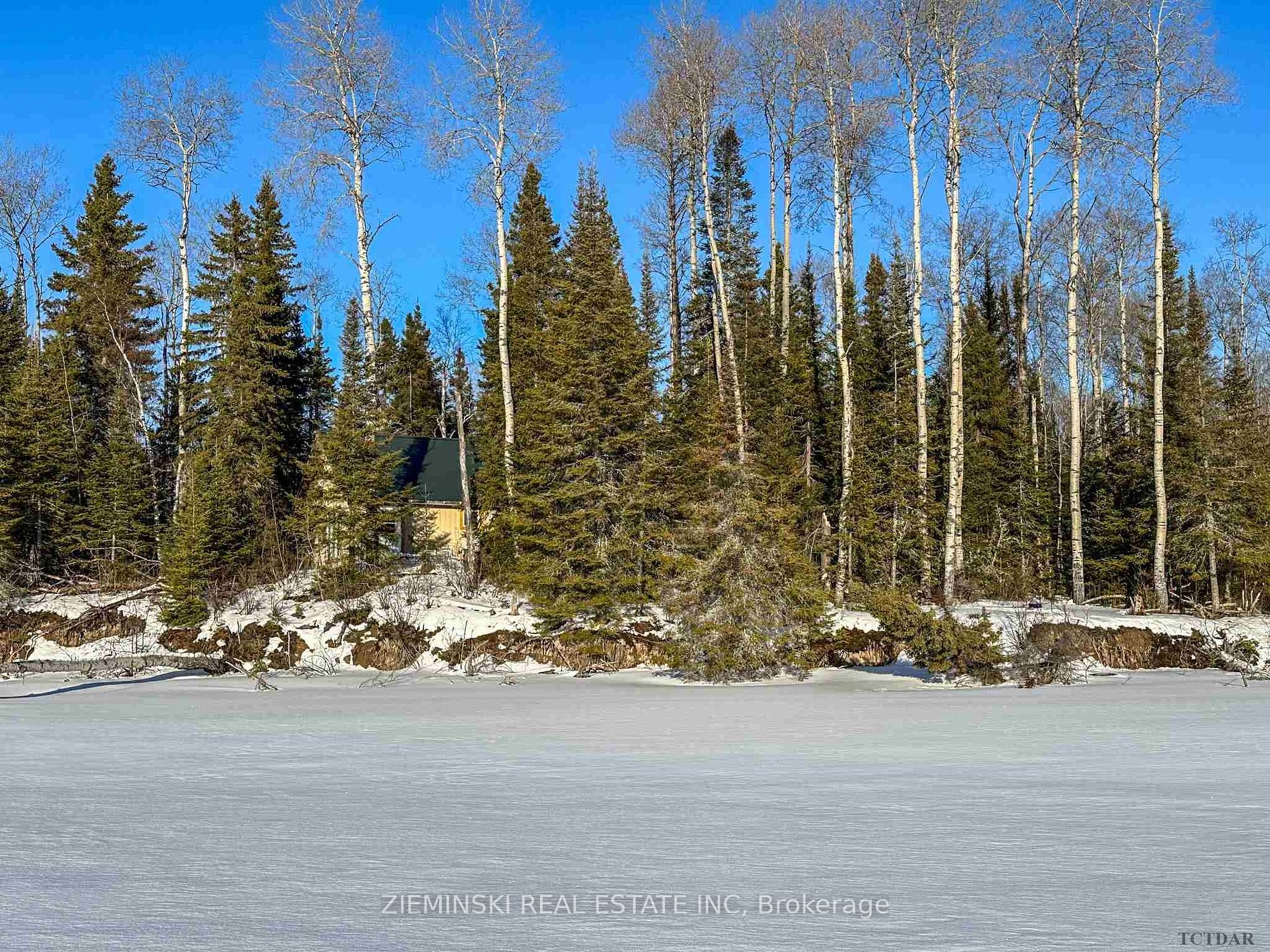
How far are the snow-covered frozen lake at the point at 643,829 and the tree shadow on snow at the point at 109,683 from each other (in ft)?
14.9

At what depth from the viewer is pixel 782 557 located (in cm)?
1639

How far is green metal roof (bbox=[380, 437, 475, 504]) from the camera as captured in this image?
37406 millimetres

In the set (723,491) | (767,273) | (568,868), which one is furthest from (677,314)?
(568,868)

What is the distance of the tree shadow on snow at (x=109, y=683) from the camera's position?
14.8 m

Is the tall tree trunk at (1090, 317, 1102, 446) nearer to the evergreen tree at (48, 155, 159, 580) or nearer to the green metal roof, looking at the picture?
the green metal roof

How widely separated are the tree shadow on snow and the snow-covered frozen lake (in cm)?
455

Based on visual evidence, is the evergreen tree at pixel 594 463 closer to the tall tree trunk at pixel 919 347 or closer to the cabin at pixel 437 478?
the tall tree trunk at pixel 919 347

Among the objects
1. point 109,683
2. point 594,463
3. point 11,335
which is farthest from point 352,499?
point 11,335

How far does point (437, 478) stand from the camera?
127 feet

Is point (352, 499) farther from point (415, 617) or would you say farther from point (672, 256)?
point (672, 256)

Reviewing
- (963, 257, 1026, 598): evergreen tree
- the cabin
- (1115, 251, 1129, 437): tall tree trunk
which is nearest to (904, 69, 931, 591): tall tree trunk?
(963, 257, 1026, 598): evergreen tree

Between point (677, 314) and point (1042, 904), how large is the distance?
113 feet

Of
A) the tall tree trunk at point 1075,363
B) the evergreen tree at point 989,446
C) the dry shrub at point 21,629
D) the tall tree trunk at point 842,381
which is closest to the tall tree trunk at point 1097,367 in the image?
the evergreen tree at point 989,446

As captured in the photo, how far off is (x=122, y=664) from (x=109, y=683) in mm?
2345
